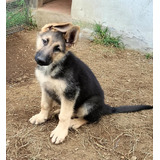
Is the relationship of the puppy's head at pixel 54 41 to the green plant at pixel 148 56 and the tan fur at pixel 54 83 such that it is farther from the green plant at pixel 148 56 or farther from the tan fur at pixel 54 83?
the green plant at pixel 148 56

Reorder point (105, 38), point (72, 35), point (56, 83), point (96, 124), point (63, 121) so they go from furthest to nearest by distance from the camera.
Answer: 1. point (105, 38)
2. point (96, 124)
3. point (63, 121)
4. point (56, 83)
5. point (72, 35)

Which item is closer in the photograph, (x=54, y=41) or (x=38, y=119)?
(x=54, y=41)

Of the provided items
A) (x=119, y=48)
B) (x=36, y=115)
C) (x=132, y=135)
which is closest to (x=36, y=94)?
(x=36, y=115)

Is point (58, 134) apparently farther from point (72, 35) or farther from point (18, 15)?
point (18, 15)

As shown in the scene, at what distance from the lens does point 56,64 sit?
12.1 ft

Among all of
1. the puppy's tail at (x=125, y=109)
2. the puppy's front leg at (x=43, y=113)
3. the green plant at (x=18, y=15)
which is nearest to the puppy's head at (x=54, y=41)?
the puppy's front leg at (x=43, y=113)

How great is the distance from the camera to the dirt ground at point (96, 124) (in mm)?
3705

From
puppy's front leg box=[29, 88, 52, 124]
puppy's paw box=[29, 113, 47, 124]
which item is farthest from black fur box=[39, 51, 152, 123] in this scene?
→ puppy's paw box=[29, 113, 47, 124]

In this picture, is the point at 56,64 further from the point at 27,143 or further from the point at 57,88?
the point at 27,143

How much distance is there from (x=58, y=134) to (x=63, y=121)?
0.71ft

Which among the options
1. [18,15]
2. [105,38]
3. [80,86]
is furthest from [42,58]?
[18,15]

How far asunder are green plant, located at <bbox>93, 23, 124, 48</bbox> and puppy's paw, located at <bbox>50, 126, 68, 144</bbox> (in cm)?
409

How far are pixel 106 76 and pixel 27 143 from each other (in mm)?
2861

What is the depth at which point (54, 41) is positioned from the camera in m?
3.38
